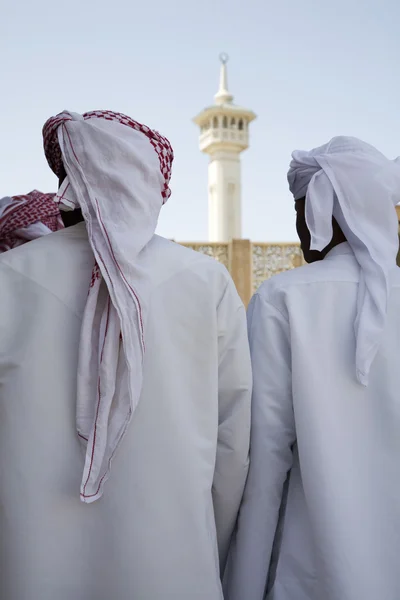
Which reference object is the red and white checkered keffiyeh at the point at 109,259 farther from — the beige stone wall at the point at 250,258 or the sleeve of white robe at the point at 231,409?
the beige stone wall at the point at 250,258

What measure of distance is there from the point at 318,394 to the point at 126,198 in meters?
0.64

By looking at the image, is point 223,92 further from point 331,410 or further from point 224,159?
point 331,410

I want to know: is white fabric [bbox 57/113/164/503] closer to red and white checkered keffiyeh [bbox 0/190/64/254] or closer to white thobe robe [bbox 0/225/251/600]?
white thobe robe [bbox 0/225/251/600]

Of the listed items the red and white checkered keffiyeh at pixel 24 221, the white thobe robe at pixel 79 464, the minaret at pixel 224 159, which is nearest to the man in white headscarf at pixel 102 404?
the white thobe robe at pixel 79 464

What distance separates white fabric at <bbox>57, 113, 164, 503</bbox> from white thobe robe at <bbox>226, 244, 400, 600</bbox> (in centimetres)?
45

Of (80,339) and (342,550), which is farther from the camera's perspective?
(342,550)

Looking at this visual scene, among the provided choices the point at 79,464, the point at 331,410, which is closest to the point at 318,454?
the point at 331,410

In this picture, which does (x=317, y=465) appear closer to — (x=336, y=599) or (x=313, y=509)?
(x=313, y=509)

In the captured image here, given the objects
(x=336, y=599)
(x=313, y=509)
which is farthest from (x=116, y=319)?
(x=336, y=599)

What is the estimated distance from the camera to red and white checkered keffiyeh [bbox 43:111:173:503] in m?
1.35

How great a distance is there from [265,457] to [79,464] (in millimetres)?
500

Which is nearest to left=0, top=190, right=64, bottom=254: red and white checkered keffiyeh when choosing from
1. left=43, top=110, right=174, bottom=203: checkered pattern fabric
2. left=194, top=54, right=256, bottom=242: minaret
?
Result: left=43, top=110, right=174, bottom=203: checkered pattern fabric

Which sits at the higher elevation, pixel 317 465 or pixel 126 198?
pixel 126 198

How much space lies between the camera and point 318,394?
1.66m
